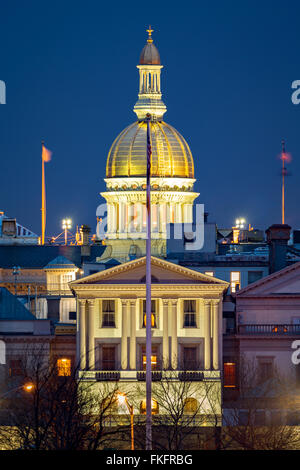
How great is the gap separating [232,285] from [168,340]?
16.5m

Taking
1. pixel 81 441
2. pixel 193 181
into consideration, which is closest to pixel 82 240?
pixel 193 181

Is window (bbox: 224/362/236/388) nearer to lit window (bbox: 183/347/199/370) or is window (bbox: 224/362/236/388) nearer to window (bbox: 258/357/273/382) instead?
window (bbox: 258/357/273/382)

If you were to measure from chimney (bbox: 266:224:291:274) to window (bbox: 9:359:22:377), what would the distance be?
21.8 metres

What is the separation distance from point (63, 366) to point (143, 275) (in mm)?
7768

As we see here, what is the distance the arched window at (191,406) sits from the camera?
438 ft

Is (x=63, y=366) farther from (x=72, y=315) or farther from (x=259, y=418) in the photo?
(x=72, y=315)

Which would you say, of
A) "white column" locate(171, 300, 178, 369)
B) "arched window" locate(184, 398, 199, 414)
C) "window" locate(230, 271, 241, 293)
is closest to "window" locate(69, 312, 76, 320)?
"window" locate(230, 271, 241, 293)

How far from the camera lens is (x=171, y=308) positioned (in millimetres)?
139000

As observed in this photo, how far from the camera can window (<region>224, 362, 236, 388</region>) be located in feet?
454

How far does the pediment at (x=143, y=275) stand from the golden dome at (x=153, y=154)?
42060mm

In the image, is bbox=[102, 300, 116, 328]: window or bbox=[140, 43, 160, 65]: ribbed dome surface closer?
bbox=[102, 300, 116, 328]: window

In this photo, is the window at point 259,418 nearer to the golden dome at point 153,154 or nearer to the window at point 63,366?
the window at point 63,366
